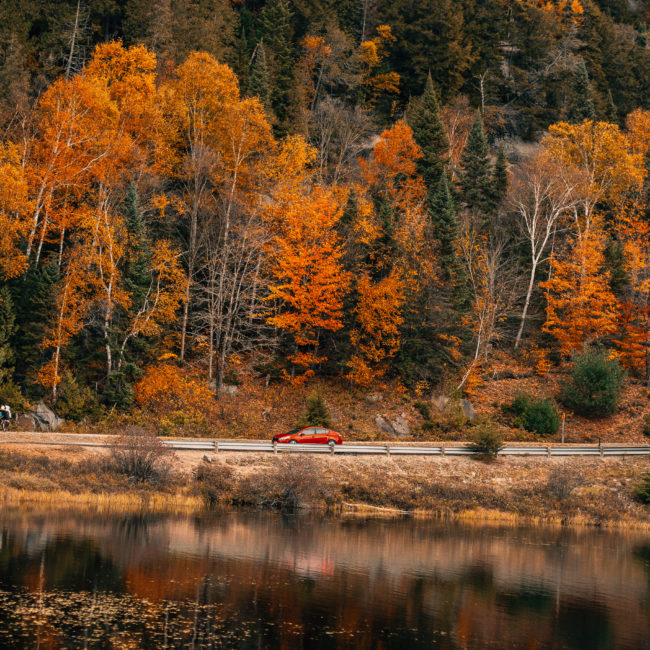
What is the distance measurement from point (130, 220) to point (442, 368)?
2391 cm

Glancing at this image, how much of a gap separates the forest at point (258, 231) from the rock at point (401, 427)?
13.8ft

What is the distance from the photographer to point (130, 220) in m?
55.9

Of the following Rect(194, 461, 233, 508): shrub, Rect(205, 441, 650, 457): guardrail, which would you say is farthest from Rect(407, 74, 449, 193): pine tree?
Rect(194, 461, 233, 508): shrub

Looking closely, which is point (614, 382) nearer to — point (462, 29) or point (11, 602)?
point (11, 602)

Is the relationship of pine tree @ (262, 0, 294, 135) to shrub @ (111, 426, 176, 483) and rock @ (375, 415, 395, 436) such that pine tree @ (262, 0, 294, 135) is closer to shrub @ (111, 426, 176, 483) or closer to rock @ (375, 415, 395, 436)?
rock @ (375, 415, 395, 436)

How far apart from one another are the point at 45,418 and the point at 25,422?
4.01ft

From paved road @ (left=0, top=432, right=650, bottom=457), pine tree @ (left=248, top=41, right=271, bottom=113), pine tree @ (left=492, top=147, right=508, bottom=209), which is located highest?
pine tree @ (left=248, top=41, right=271, bottom=113)

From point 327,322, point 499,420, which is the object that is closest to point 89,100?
point 327,322

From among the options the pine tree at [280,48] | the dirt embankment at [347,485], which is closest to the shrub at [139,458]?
the dirt embankment at [347,485]

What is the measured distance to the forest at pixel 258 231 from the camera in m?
54.6

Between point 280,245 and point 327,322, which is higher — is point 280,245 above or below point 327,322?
above

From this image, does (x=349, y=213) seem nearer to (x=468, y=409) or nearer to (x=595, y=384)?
(x=468, y=409)

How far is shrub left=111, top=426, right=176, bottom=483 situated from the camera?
41.7 metres

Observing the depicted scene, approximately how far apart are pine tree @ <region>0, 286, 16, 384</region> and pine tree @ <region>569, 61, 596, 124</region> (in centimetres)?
6386
